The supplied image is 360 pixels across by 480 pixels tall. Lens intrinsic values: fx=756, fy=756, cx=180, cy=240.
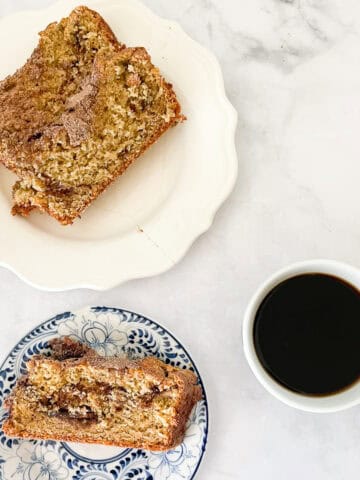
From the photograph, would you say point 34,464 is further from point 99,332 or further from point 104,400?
point 99,332

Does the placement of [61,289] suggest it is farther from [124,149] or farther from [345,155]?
[345,155]

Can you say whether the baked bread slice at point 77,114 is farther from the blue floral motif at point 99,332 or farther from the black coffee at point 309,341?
the black coffee at point 309,341

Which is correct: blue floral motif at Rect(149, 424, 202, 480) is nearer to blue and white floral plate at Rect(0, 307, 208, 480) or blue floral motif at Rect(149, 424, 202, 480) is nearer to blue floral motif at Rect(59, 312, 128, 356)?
blue and white floral plate at Rect(0, 307, 208, 480)

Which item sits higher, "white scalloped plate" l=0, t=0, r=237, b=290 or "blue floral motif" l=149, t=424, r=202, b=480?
"white scalloped plate" l=0, t=0, r=237, b=290

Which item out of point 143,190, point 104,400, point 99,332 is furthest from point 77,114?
point 104,400

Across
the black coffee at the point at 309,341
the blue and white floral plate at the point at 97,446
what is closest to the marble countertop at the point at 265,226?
the blue and white floral plate at the point at 97,446

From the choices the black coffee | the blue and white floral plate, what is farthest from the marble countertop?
the black coffee

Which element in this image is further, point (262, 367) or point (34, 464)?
point (34, 464)
